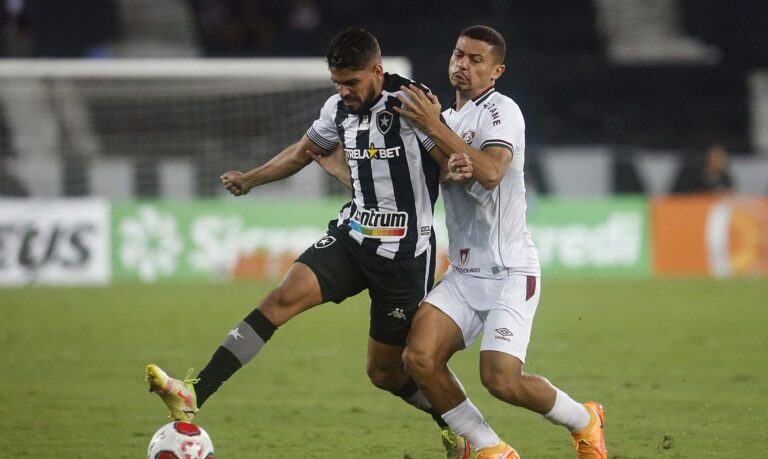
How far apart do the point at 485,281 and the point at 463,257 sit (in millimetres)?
190

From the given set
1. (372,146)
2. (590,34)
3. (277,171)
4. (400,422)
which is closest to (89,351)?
(400,422)

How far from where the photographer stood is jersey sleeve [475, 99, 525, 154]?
586 centimetres

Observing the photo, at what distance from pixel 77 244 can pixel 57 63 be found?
2.86 m

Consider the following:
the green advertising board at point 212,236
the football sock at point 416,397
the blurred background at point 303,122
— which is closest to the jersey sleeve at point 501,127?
the football sock at point 416,397

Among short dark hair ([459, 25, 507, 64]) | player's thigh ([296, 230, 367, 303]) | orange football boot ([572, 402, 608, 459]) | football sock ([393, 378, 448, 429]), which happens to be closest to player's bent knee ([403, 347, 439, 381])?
player's thigh ([296, 230, 367, 303])

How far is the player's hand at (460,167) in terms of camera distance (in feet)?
18.4

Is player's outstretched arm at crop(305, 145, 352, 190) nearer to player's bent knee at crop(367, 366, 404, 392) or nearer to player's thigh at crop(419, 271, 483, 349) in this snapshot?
player's thigh at crop(419, 271, 483, 349)

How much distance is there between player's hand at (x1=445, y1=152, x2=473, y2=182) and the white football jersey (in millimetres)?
367

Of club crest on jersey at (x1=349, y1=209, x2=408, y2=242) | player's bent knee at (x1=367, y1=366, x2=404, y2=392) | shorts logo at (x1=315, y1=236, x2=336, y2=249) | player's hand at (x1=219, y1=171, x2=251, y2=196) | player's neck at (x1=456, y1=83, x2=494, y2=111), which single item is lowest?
player's bent knee at (x1=367, y1=366, x2=404, y2=392)

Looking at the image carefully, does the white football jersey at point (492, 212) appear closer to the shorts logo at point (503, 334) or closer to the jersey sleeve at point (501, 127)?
the jersey sleeve at point (501, 127)

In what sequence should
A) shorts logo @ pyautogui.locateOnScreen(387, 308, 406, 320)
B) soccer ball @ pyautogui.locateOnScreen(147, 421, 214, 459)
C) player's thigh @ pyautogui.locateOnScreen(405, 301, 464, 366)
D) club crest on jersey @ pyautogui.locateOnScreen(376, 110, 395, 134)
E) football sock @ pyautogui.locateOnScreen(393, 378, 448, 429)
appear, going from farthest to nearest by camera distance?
1. football sock @ pyautogui.locateOnScreen(393, 378, 448, 429)
2. shorts logo @ pyautogui.locateOnScreen(387, 308, 406, 320)
3. club crest on jersey @ pyautogui.locateOnScreen(376, 110, 395, 134)
4. player's thigh @ pyautogui.locateOnScreen(405, 301, 464, 366)
5. soccer ball @ pyautogui.locateOnScreen(147, 421, 214, 459)

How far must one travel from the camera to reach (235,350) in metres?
6.09

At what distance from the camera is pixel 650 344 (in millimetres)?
11688

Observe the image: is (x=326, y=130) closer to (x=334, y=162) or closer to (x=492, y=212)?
(x=334, y=162)
